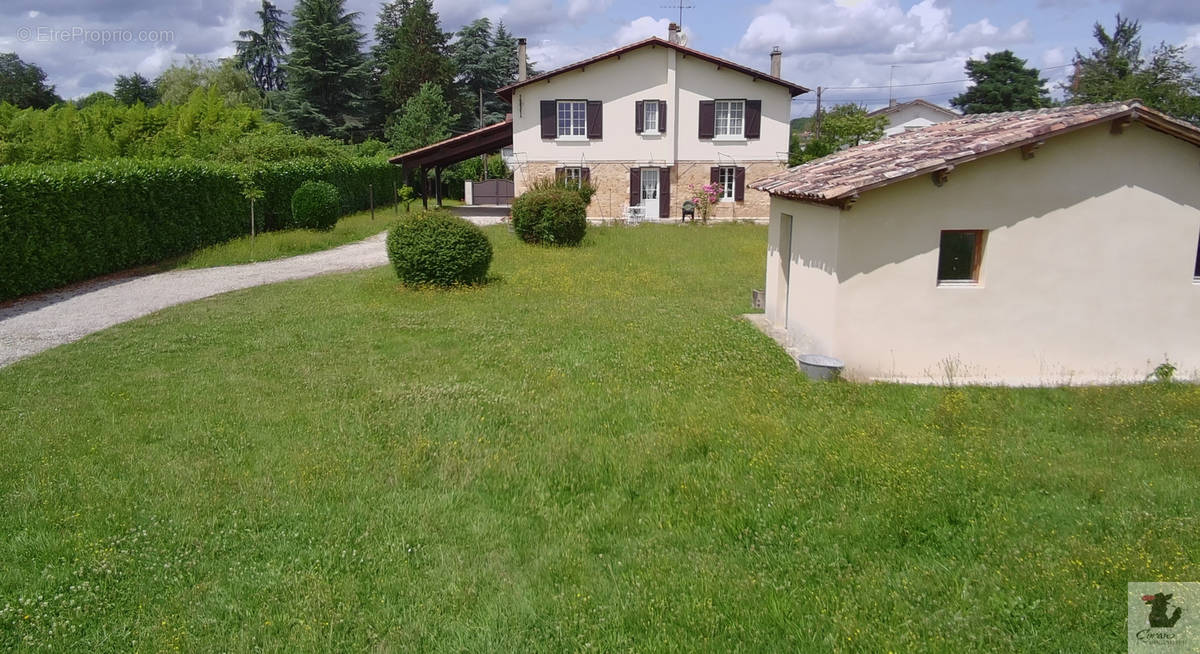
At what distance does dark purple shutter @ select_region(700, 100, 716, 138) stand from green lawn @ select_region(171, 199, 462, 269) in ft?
43.0

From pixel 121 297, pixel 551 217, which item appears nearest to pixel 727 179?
pixel 551 217

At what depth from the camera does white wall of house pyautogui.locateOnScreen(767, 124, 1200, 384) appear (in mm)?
9430

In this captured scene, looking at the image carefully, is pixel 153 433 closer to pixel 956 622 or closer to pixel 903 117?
pixel 956 622

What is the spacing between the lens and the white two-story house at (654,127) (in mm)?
30969

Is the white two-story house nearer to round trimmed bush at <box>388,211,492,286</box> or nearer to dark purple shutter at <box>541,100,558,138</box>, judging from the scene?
dark purple shutter at <box>541,100,558,138</box>

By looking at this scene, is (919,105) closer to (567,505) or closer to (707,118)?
(707,118)

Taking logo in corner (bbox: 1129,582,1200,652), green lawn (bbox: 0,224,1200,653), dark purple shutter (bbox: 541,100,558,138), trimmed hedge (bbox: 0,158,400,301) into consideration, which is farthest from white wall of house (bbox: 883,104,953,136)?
logo in corner (bbox: 1129,582,1200,652)

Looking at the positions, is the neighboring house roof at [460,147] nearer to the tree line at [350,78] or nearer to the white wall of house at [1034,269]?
the tree line at [350,78]

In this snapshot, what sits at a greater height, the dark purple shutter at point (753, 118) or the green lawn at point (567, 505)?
the dark purple shutter at point (753, 118)

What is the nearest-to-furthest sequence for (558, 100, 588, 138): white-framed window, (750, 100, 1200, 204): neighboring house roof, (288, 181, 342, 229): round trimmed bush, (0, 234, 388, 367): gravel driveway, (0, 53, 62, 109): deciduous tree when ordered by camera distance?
(750, 100, 1200, 204): neighboring house roof < (0, 234, 388, 367): gravel driveway < (288, 181, 342, 229): round trimmed bush < (558, 100, 588, 138): white-framed window < (0, 53, 62, 109): deciduous tree

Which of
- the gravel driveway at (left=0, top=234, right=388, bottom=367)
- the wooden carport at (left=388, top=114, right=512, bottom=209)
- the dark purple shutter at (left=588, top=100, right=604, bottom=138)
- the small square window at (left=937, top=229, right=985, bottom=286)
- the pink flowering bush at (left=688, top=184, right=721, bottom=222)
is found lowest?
the gravel driveway at (left=0, top=234, right=388, bottom=367)

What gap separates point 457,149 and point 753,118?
12026 millimetres

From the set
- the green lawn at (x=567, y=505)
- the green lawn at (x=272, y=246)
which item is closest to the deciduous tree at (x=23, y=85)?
the green lawn at (x=272, y=246)

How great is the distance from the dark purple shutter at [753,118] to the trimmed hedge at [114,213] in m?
17.4
